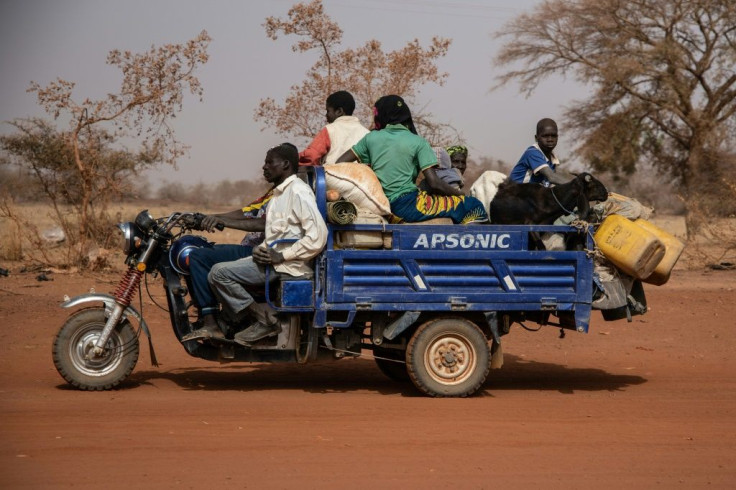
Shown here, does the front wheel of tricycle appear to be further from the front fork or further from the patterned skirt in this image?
the patterned skirt

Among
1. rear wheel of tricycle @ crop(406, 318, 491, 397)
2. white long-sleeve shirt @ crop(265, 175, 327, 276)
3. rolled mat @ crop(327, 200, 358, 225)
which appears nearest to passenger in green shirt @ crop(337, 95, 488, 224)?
rolled mat @ crop(327, 200, 358, 225)

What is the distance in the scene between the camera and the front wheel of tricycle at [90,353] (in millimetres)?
7348

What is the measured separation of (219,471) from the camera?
538cm

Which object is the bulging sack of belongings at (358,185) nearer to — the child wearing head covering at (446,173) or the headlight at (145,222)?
the child wearing head covering at (446,173)

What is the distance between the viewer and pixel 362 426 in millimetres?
6574

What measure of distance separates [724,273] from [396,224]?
11.2m

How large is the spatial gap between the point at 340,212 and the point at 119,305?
1813 mm

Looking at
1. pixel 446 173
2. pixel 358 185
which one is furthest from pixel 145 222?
pixel 446 173

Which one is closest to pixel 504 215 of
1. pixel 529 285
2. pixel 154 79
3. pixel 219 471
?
pixel 529 285

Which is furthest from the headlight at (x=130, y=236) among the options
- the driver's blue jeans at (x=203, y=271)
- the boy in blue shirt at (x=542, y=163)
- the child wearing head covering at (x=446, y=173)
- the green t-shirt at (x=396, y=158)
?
the boy in blue shirt at (x=542, y=163)

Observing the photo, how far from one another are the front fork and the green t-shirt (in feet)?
6.52

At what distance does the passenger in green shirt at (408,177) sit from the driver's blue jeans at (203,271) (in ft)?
4.18

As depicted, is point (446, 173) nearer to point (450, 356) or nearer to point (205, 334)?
point (450, 356)

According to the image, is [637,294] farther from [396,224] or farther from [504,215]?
[396,224]
